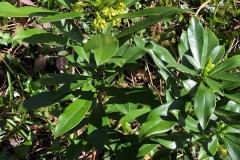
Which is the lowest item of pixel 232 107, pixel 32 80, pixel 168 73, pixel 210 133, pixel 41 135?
pixel 41 135

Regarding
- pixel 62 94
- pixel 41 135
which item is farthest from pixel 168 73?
pixel 41 135

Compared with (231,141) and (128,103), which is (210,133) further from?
(128,103)

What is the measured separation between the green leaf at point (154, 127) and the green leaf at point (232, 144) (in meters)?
0.28

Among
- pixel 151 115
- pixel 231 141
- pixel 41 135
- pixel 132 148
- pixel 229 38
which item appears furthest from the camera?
pixel 229 38

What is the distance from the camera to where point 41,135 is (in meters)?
2.82

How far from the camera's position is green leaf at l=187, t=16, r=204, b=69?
1.82m

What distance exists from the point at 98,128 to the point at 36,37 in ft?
1.67

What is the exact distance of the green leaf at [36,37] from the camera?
63.2 inches

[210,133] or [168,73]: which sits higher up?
[168,73]

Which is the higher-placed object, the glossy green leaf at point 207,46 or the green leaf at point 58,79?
the glossy green leaf at point 207,46

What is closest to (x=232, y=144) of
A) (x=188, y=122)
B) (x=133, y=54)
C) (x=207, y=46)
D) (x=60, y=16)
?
(x=188, y=122)

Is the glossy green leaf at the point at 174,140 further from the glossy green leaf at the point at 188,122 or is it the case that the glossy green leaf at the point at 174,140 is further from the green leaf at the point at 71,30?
the green leaf at the point at 71,30

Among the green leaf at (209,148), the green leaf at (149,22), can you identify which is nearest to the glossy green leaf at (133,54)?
the green leaf at (149,22)

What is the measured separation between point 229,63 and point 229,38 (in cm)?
161
